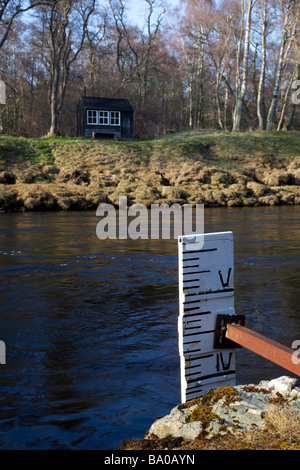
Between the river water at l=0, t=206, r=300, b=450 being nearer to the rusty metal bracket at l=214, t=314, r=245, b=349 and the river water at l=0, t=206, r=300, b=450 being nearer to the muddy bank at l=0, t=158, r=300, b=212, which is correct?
the rusty metal bracket at l=214, t=314, r=245, b=349

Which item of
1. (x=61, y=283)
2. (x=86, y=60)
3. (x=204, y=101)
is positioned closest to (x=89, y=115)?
(x=86, y=60)

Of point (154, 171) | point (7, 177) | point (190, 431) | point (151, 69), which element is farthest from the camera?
point (151, 69)

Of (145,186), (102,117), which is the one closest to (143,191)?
(145,186)

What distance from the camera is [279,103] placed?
54594mm

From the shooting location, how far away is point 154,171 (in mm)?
30656

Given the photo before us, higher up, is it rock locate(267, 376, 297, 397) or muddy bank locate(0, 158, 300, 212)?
muddy bank locate(0, 158, 300, 212)

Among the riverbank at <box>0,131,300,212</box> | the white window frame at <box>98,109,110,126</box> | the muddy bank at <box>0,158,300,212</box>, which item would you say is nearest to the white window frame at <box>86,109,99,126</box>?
the white window frame at <box>98,109,110,126</box>

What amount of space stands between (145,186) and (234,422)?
24.6 m

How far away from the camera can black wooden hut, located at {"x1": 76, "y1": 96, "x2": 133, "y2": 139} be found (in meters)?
42.7

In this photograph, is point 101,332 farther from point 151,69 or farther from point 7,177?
point 151,69

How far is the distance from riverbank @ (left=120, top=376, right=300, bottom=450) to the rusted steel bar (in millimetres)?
271

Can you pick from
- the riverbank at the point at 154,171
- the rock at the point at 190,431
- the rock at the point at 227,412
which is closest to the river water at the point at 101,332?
the rock at the point at 227,412

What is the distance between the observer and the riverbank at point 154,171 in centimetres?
2548
